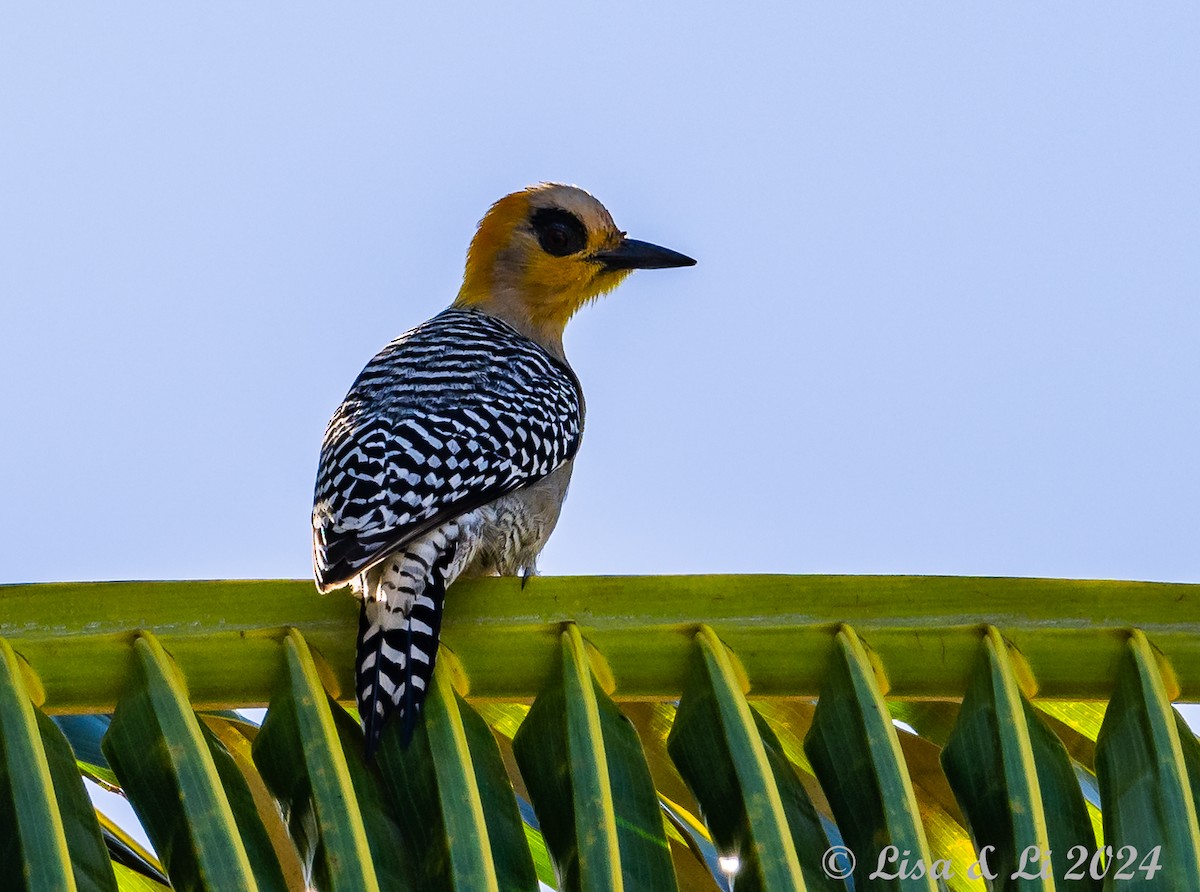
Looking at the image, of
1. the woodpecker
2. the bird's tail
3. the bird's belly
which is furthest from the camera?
the bird's belly

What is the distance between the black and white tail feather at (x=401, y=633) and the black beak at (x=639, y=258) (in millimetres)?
Result: 2623

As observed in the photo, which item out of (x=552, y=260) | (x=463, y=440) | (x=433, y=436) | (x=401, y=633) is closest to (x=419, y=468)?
(x=433, y=436)

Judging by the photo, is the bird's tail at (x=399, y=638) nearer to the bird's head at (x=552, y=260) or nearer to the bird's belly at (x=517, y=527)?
the bird's belly at (x=517, y=527)

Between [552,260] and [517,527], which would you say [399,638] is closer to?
[517,527]

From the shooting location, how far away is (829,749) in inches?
103

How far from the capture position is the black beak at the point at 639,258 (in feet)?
20.4

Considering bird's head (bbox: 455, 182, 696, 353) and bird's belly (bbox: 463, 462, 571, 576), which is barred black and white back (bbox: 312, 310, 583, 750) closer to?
bird's belly (bbox: 463, 462, 571, 576)

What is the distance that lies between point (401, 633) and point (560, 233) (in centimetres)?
337

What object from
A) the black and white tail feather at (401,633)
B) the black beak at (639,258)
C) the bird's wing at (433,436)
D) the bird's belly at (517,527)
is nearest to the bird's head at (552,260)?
the black beak at (639,258)

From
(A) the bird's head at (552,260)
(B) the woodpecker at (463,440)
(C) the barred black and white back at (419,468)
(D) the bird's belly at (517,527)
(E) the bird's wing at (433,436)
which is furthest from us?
(A) the bird's head at (552,260)

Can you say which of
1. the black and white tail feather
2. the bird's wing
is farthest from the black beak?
the black and white tail feather

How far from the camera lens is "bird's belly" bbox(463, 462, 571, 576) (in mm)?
4395

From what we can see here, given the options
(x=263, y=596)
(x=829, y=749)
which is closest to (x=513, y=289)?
(x=263, y=596)

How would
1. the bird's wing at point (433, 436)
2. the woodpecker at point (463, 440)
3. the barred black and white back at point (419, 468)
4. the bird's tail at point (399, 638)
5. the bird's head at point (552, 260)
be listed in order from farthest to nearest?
the bird's head at point (552, 260) → the bird's wing at point (433, 436) → the woodpecker at point (463, 440) → the barred black and white back at point (419, 468) → the bird's tail at point (399, 638)
